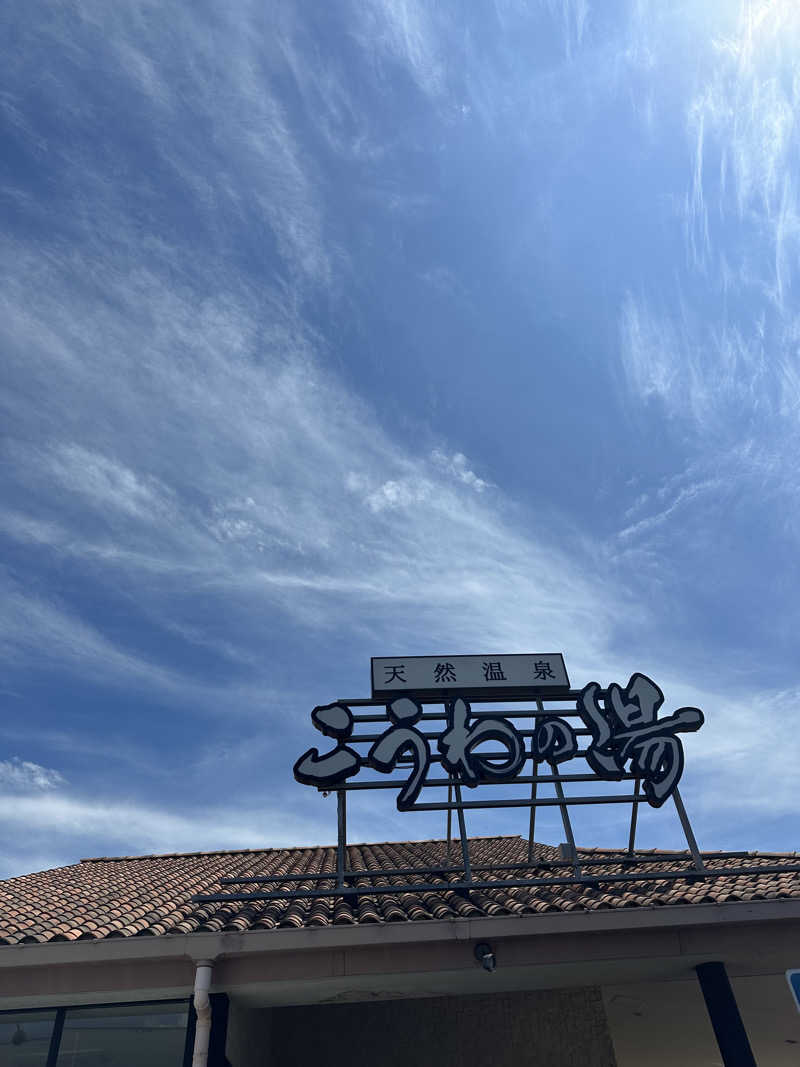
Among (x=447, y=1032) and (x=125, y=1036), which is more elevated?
(x=447, y=1032)

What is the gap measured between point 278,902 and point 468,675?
16.1 feet

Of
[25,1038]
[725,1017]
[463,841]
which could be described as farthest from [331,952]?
[725,1017]

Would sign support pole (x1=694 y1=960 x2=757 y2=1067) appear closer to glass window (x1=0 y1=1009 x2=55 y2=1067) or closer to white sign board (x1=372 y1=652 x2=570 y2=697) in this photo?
white sign board (x1=372 y1=652 x2=570 y2=697)

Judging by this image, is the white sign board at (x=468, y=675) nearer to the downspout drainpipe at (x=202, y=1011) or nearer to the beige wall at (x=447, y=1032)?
the downspout drainpipe at (x=202, y=1011)

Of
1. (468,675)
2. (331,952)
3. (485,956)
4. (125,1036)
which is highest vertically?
(468,675)

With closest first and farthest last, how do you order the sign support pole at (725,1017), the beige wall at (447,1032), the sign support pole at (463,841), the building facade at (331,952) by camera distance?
1. the building facade at (331,952)
2. the sign support pole at (725,1017)
3. the sign support pole at (463,841)
4. the beige wall at (447,1032)

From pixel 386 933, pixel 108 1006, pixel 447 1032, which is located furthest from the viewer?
pixel 447 1032

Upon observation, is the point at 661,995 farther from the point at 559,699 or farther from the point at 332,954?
the point at 332,954

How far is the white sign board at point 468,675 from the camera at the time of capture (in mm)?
13234

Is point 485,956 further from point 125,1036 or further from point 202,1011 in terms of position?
point 125,1036

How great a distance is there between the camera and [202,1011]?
877 centimetres

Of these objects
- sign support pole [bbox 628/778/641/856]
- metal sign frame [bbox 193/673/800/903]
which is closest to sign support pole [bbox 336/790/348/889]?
metal sign frame [bbox 193/673/800/903]

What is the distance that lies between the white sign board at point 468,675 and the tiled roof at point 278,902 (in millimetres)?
3143

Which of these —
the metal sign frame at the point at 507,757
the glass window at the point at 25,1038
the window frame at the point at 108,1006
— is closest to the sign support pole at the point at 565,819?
the metal sign frame at the point at 507,757
